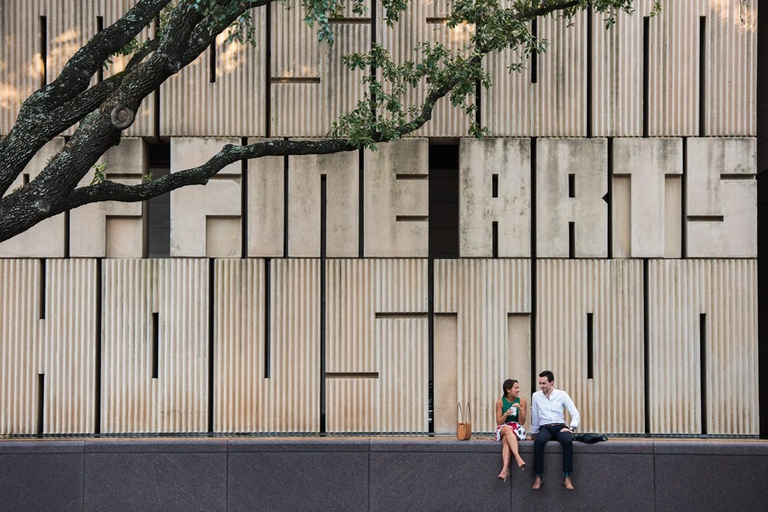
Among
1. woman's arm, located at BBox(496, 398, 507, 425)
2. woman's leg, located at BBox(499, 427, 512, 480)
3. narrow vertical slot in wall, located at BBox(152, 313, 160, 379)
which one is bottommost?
woman's leg, located at BBox(499, 427, 512, 480)

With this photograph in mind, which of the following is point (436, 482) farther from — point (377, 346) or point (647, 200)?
point (647, 200)

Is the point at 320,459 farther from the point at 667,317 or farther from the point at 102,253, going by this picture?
the point at 667,317

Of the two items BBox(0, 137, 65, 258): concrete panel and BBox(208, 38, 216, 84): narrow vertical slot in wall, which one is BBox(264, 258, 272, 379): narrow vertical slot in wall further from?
BBox(0, 137, 65, 258): concrete panel

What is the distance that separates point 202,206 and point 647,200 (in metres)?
6.16

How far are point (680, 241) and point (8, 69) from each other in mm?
9635

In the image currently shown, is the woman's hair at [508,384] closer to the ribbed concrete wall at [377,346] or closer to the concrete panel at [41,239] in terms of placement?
the ribbed concrete wall at [377,346]

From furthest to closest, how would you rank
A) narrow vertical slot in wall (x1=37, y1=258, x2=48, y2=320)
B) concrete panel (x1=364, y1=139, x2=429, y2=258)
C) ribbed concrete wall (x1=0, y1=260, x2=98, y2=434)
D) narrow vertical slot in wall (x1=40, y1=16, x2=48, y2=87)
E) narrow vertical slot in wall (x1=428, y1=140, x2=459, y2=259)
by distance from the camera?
1. narrow vertical slot in wall (x1=428, y1=140, x2=459, y2=259)
2. narrow vertical slot in wall (x1=40, y1=16, x2=48, y2=87)
3. concrete panel (x1=364, y1=139, x2=429, y2=258)
4. narrow vertical slot in wall (x1=37, y1=258, x2=48, y2=320)
5. ribbed concrete wall (x1=0, y1=260, x2=98, y2=434)

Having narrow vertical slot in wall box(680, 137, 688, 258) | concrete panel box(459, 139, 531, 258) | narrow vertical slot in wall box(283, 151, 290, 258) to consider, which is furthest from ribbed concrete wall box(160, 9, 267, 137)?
narrow vertical slot in wall box(680, 137, 688, 258)

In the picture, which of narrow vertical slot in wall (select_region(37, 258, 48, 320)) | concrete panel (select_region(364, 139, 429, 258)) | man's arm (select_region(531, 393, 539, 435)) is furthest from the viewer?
concrete panel (select_region(364, 139, 429, 258))

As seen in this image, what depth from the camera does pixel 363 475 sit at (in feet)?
35.7

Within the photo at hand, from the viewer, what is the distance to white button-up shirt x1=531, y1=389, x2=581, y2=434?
10.7 metres

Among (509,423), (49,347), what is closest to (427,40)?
(509,423)

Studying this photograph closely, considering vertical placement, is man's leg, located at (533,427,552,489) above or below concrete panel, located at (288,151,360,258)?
below

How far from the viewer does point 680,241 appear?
12.1 meters
